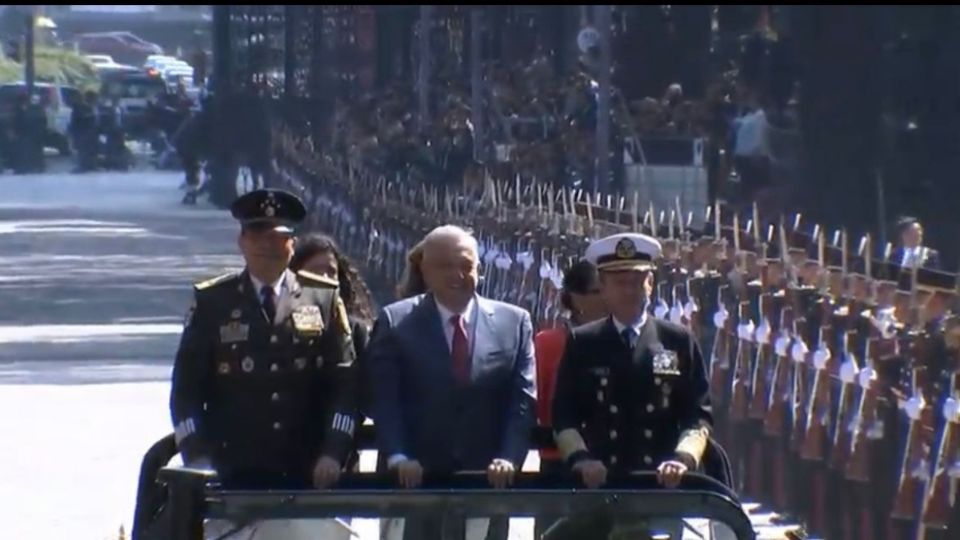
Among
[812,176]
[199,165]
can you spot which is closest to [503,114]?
[812,176]

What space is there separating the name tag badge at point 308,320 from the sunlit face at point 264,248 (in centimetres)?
12

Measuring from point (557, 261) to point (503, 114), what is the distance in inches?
577

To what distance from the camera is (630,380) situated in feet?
23.6

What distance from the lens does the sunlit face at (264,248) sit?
291 inches

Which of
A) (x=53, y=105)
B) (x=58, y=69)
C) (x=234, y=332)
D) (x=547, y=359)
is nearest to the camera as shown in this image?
(x=234, y=332)

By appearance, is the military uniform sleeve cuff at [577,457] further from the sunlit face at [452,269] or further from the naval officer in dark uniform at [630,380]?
the sunlit face at [452,269]

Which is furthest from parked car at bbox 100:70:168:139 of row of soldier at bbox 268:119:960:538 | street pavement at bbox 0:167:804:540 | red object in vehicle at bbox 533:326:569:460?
red object in vehicle at bbox 533:326:569:460

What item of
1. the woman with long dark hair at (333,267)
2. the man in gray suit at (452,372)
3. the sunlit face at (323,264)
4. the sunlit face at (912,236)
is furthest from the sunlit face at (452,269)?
the sunlit face at (912,236)

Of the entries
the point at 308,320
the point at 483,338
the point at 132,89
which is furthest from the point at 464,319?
the point at 132,89

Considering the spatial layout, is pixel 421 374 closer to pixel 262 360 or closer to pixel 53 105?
pixel 262 360

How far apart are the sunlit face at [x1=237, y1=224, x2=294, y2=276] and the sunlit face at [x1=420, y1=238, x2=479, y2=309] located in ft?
1.24

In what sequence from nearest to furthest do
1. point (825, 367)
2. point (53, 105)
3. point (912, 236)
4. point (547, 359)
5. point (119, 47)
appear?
1. point (547, 359)
2. point (825, 367)
3. point (912, 236)
4. point (53, 105)
5. point (119, 47)

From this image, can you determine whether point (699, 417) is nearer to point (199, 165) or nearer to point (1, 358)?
point (1, 358)

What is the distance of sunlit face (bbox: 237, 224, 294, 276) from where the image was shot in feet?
24.2
